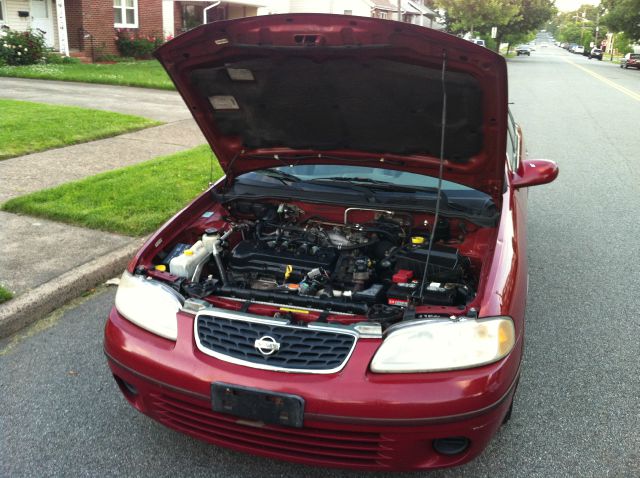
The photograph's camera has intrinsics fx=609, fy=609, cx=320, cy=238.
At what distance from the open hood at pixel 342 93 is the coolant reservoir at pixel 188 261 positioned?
804 mm

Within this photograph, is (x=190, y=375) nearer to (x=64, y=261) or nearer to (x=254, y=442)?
(x=254, y=442)

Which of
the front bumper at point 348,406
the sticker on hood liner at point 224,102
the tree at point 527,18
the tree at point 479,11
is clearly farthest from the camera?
the tree at point 527,18

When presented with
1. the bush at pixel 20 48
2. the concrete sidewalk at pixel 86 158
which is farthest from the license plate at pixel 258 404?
the bush at pixel 20 48

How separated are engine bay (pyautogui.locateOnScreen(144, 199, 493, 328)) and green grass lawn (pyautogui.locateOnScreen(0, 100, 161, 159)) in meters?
5.55

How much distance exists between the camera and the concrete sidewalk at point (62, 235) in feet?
14.2

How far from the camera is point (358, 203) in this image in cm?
366

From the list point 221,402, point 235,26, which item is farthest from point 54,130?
point 221,402

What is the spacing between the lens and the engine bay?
288cm

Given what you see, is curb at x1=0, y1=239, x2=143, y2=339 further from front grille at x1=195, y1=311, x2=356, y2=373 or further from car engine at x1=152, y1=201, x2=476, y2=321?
front grille at x1=195, y1=311, x2=356, y2=373

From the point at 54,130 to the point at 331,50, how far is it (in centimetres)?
762

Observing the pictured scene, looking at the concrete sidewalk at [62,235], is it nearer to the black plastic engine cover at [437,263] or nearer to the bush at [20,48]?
the black plastic engine cover at [437,263]

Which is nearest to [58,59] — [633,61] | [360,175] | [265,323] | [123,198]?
[123,198]

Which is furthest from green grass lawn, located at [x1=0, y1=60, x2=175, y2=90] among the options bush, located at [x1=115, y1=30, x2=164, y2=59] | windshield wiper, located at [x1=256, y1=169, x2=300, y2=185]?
windshield wiper, located at [x1=256, y1=169, x2=300, y2=185]

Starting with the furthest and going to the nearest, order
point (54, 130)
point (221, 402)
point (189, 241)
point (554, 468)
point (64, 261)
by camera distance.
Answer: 1. point (54, 130)
2. point (64, 261)
3. point (189, 241)
4. point (554, 468)
5. point (221, 402)
